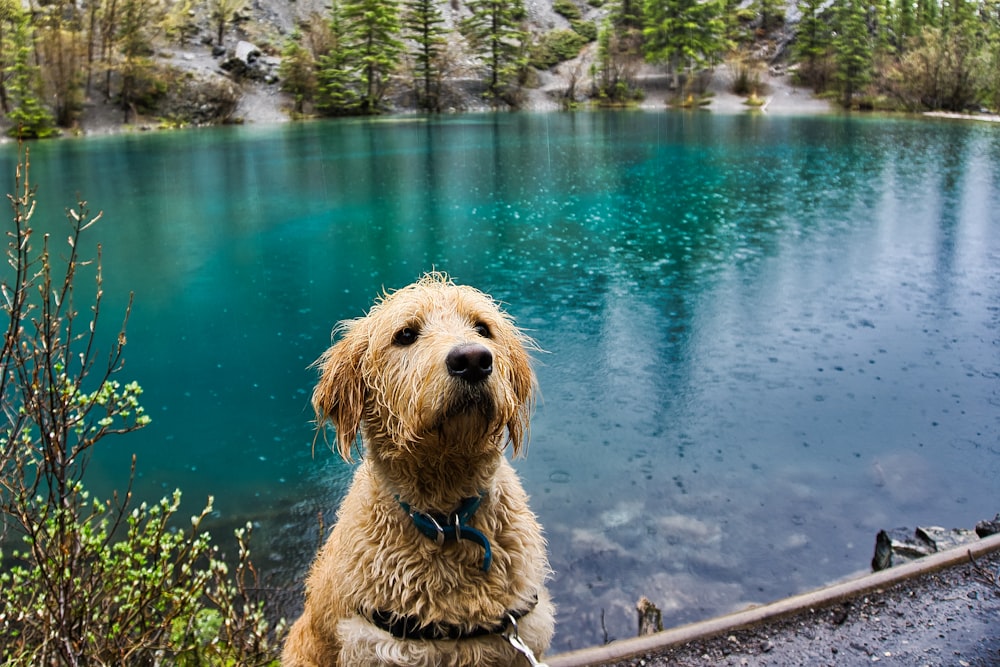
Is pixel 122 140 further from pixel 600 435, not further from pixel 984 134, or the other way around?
pixel 984 134

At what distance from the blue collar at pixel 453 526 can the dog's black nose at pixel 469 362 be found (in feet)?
1.60

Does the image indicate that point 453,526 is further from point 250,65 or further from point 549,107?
point 549,107

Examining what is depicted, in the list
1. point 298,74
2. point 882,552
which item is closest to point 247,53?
point 298,74

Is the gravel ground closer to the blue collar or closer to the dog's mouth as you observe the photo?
the blue collar

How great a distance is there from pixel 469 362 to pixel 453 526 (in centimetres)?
58

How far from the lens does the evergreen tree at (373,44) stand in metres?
55.2

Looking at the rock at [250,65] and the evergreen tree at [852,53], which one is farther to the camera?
the evergreen tree at [852,53]

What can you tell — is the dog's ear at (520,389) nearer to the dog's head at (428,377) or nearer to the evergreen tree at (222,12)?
the dog's head at (428,377)

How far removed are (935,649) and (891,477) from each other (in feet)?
13.0

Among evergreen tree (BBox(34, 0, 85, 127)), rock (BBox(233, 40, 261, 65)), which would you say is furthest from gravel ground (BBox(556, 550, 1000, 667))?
rock (BBox(233, 40, 261, 65))

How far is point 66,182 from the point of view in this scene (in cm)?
2281

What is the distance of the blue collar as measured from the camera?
238cm

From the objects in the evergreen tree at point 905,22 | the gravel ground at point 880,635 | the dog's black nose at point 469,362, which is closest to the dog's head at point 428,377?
the dog's black nose at point 469,362

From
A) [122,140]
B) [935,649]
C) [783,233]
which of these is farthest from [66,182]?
[935,649]
